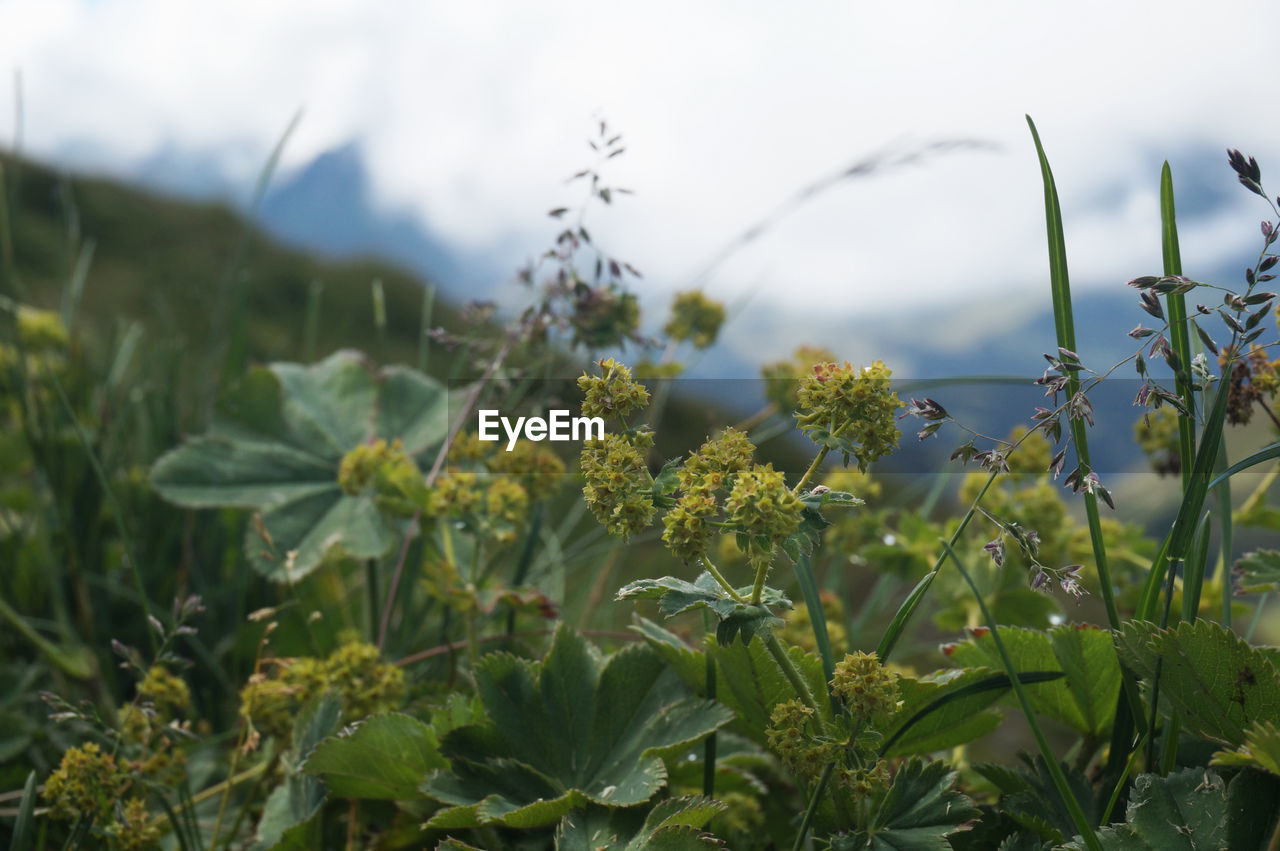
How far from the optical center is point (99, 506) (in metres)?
2.07

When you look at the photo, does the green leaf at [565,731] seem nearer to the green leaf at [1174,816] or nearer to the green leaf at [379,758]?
the green leaf at [379,758]

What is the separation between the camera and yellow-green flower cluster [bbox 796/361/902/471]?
0.79 m

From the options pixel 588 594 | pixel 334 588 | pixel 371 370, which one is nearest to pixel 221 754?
pixel 334 588

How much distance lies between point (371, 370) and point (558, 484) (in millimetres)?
780

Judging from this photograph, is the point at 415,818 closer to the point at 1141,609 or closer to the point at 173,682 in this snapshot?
the point at 173,682

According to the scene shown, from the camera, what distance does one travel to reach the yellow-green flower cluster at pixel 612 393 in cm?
82

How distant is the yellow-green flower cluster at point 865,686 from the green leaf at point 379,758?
0.52 m

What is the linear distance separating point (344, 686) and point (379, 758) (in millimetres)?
187

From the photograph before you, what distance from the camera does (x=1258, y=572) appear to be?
107cm

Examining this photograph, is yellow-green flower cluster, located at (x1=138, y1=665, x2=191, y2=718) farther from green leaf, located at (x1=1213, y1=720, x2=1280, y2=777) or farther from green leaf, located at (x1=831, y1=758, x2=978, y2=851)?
green leaf, located at (x1=1213, y1=720, x2=1280, y2=777)

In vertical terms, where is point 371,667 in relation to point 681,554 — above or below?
below

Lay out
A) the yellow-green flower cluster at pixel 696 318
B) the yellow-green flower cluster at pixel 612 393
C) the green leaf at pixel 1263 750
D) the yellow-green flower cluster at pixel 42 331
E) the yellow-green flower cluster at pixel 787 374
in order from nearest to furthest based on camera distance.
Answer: the green leaf at pixel 1263 750
the yellow-green flower cluster at pixel 612 393
the yellow-green flower cluster at pixel 787 374
the yellow-green flower cluster at pixel 696 318
the yellow-green flower cluster at pixel 42 331

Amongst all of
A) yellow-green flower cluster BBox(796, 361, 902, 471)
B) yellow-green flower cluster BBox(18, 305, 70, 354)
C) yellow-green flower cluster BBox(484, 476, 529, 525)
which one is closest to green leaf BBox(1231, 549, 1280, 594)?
yellow-green flower cluster BBox(796, 361, 902, 471)

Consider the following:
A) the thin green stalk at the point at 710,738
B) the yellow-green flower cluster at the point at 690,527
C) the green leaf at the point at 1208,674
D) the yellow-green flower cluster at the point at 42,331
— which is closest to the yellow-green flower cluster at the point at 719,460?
the yellow-green flower cluster at the point at 690,527
